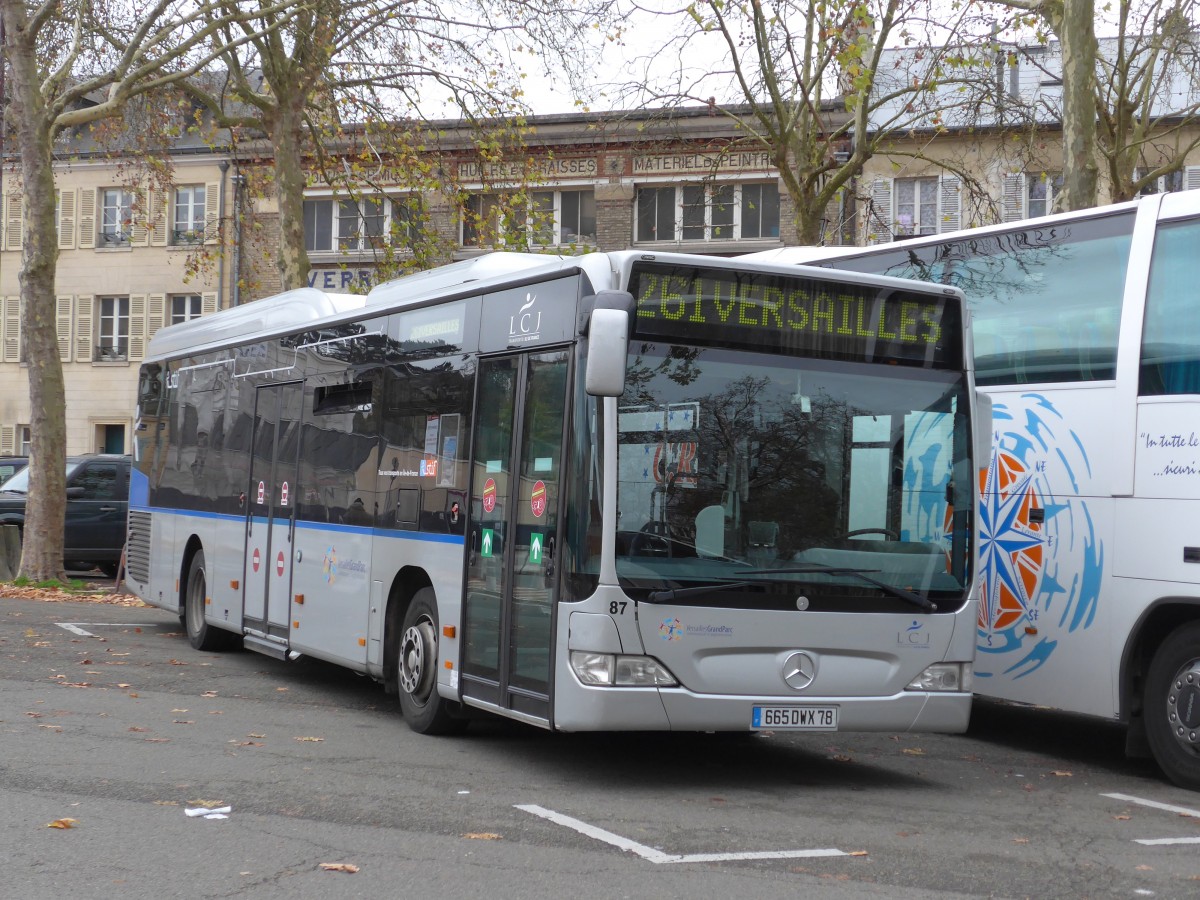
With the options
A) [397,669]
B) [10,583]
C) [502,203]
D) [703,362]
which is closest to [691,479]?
[703,362]

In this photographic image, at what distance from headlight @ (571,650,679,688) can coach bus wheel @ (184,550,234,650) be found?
761 centimetres

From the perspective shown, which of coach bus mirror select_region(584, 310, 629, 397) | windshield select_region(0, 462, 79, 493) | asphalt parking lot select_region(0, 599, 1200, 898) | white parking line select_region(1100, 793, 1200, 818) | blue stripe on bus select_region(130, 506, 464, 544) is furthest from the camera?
windshield select_region(0, 462, 79, 493)

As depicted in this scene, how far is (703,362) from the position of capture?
27.6 feet

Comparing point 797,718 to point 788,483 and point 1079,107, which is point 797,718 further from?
point 1079,107

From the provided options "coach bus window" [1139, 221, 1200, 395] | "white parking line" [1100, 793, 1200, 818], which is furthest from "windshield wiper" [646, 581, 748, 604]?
"coach bus window" [1139, 221, 1200, 395]

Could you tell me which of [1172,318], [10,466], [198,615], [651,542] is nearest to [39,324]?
[10,466]

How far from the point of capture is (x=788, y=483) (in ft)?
27.7

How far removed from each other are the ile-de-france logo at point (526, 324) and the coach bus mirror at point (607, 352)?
49.4 inches

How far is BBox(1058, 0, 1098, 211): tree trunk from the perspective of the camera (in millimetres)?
18719

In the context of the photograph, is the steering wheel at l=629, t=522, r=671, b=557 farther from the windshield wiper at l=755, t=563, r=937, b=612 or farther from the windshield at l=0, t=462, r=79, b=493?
the windshield at l=0, t=462, r=79, b=493

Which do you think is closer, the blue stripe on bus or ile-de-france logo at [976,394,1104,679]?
the blue stripe on bus

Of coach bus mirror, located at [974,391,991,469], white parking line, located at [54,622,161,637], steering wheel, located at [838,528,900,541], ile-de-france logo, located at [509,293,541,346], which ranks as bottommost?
white parking line, located at [54,622,161,637]

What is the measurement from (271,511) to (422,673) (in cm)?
359

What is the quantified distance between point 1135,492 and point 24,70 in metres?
19.1
